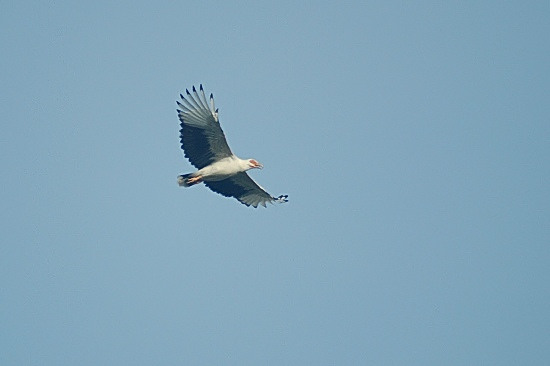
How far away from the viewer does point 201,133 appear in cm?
2633

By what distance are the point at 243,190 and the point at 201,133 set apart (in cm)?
338

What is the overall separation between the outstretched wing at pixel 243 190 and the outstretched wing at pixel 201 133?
1.32 m

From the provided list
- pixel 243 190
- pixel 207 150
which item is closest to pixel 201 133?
pixel 207 150

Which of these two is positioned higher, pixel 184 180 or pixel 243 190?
pixel 243 190

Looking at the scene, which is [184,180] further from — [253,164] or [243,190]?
[243,190]

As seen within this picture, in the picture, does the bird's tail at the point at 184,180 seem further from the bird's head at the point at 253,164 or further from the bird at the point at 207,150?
the bird's head at the point at 253,164

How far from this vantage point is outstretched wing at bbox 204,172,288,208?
Result: 28.4 m

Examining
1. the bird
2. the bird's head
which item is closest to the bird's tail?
the bird

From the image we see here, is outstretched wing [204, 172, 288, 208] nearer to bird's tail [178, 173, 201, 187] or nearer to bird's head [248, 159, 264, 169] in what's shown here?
bird's head [248, 159, 264, 169]

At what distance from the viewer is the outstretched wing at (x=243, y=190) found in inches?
1119

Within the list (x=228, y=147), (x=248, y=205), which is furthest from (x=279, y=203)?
(x=228, y=147)

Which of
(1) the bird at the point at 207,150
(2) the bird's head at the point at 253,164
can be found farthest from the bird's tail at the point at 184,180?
(2) the bird's head at the point at 253,164

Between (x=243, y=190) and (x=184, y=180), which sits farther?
(x=243, y=190)

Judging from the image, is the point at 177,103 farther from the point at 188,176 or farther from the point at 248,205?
the point at 248,205
